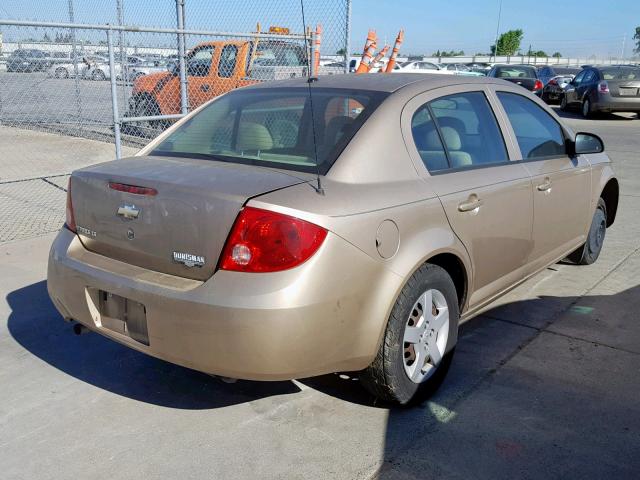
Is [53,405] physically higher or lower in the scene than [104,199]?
lower

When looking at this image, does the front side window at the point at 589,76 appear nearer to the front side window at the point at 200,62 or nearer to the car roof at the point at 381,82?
the front side window at the point at 200,62

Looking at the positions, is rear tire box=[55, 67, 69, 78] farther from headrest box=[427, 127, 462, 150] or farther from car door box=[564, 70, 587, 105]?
car door box=[564, 70, 587, 105]

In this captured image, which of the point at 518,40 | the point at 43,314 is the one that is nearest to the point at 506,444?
the point at 43,314

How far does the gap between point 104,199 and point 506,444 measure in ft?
7.11

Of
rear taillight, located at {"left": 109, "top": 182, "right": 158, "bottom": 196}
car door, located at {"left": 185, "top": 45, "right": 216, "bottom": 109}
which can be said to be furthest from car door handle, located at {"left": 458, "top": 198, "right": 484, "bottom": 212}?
car door, located at {"left": 185, "top": 45, "right": 216, "bottom": 109}

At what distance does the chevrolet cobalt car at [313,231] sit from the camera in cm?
262

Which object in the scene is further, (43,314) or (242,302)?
(43,314)

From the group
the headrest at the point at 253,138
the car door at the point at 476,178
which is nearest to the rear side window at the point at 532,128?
the car door at the point at 476,178

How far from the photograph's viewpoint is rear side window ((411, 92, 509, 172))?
3371 millimetres

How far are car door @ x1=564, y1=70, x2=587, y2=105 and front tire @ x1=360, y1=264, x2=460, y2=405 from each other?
18.1 metres

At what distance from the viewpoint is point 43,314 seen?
445cm

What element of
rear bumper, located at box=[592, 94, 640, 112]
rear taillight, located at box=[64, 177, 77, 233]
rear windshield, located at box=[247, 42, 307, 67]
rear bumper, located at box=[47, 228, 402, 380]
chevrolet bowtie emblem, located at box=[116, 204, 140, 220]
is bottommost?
rear bumper, located at box=[592, 94, 640, 112]

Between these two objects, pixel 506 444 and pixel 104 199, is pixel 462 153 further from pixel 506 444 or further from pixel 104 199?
pixel 104 199

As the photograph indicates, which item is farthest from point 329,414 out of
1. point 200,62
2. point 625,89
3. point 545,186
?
point 625,89
